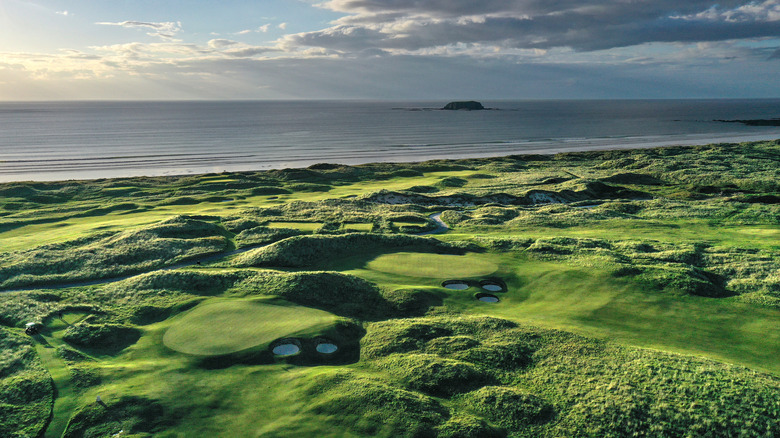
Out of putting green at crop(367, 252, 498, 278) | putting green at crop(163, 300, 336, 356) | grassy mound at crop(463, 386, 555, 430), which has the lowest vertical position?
grassy mound at crop(463, 386, 555, 430)

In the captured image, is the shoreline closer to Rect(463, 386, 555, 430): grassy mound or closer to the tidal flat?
the tidal flat

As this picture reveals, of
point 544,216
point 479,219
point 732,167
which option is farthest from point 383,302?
point 732,167

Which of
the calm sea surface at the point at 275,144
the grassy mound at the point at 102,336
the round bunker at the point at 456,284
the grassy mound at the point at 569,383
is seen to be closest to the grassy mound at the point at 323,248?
the round bunker at the point at 456,284

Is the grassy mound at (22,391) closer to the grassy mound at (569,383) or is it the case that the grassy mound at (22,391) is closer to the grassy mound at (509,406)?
the grassy mound at (569,383)

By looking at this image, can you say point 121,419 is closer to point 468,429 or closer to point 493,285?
point 468,429

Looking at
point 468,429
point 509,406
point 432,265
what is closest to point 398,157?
point 432,265

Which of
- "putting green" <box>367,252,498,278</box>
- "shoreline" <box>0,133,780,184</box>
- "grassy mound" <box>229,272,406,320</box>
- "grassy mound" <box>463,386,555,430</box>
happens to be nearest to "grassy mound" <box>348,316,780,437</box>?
"grassy mound" <box>463,386,555,430</box>
